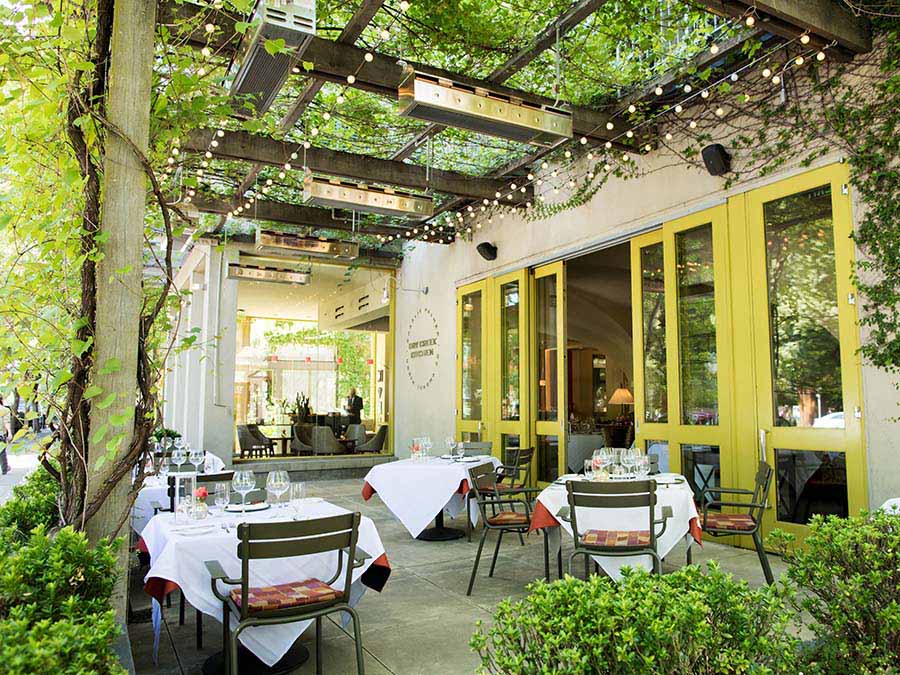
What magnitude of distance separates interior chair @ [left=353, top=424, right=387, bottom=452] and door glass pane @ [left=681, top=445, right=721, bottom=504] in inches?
293

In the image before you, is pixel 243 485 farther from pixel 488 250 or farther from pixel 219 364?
pixel 219 364

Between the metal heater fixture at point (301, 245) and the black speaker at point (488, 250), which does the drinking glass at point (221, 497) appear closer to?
the metal heater fixture at point (301, 245)

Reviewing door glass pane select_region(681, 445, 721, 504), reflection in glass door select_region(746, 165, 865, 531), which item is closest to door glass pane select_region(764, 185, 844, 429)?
reflection in glass door select_region(746, 165, 865, 531)

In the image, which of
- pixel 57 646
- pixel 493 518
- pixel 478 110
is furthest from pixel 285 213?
pixel 57 646

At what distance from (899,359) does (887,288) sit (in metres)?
0.52

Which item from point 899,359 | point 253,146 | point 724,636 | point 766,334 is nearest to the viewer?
point 724,636

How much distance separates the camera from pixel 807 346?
5449 millimetres

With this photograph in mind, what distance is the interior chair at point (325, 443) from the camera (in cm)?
1248

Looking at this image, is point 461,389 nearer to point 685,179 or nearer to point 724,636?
point 685,179

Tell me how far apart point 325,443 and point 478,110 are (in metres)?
9.16

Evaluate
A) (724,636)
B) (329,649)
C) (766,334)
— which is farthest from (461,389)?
(724,636)

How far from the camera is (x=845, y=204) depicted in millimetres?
5180

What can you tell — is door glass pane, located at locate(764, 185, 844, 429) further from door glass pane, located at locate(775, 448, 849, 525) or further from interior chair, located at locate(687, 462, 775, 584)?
interior chair, located at locate(687, 462, 775, 584)

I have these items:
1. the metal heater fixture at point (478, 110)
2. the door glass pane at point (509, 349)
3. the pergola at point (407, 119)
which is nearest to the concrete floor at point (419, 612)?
the pergola at point (407, 119)
